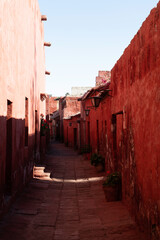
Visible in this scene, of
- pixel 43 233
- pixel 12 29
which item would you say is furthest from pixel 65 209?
pixel 12 29

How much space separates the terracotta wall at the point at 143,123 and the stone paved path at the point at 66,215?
44 centimetres

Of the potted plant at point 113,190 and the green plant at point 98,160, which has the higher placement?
the green plant at point 98,160

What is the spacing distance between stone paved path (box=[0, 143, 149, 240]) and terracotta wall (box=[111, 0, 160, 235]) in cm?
44

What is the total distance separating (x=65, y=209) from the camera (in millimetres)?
6691

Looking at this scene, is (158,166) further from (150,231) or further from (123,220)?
(123,220)

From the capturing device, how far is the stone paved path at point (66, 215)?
4.87 metres

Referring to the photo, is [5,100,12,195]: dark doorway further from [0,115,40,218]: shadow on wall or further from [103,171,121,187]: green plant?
[103,171,121,187]: green plant

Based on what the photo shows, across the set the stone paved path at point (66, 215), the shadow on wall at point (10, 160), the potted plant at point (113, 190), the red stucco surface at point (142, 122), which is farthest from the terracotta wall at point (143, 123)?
the shadow on wall at point (10, 160)

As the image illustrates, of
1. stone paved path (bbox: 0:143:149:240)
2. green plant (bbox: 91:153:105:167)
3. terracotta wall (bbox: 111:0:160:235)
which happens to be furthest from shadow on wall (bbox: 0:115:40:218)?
green plant (bbox: 91:153:105:167)

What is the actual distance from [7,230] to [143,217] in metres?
2.31

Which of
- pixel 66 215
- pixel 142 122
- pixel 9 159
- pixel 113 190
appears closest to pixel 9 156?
pixel 9 159

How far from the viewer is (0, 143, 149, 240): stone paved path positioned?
4.87 m

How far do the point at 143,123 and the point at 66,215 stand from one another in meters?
2.98

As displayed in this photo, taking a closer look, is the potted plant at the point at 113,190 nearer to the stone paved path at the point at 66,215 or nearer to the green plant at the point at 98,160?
the stone paved path at the point at 66,215
